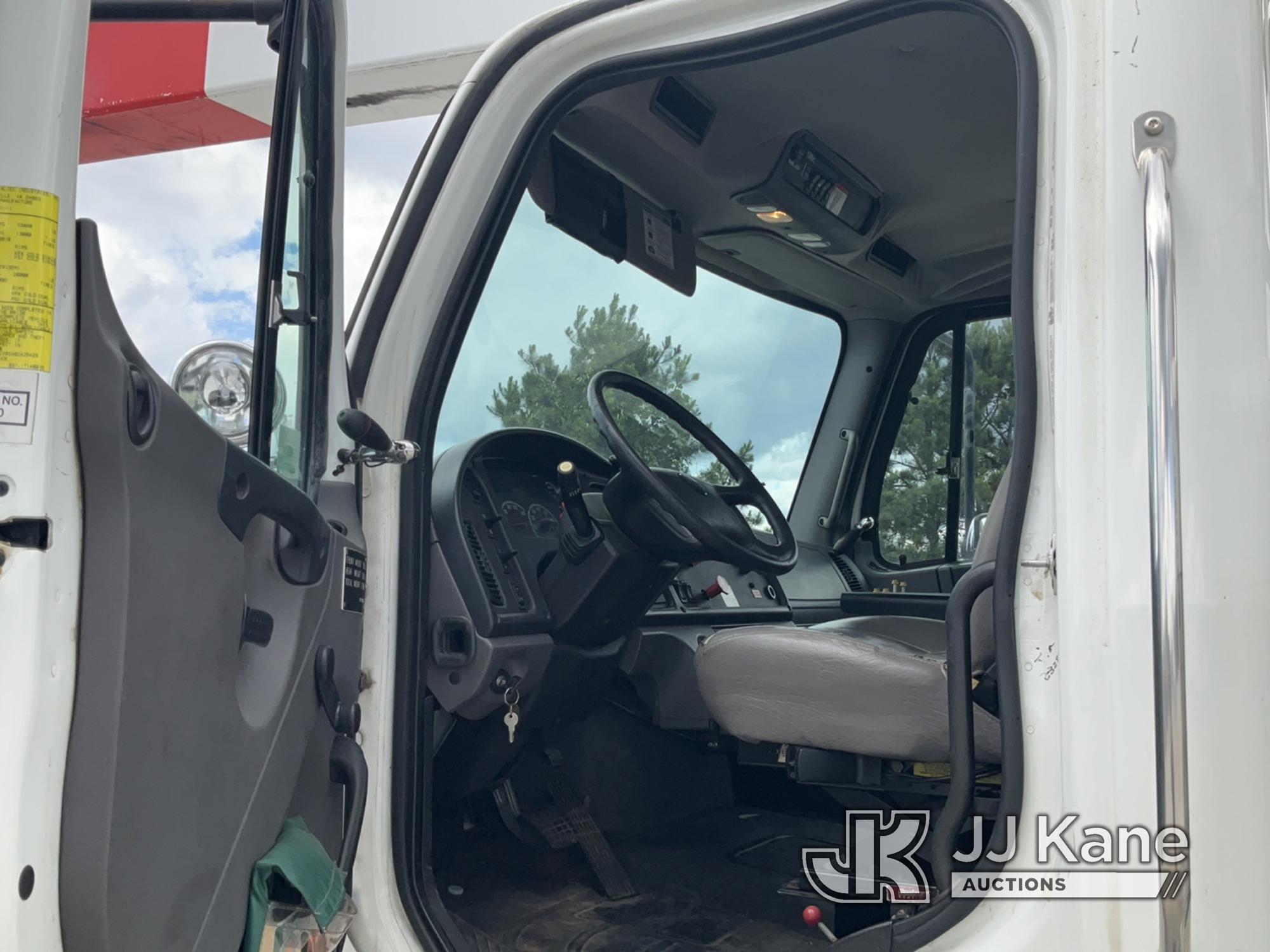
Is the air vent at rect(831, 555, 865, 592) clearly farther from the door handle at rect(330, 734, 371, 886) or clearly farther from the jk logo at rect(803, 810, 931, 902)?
the door handle at rect(330, 734, 371, 886)

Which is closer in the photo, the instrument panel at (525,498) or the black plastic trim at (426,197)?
the black plastic trim at (426,197)

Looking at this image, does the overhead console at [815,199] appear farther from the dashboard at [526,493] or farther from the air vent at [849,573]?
the air vent at [849,573]

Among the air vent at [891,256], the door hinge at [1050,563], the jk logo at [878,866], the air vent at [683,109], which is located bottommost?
the jk logo at [878,866]

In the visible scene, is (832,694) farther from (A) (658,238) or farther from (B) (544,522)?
(A) (658,238)

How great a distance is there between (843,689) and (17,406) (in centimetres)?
112

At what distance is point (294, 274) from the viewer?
4.78ft

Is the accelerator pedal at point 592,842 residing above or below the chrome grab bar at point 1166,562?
below

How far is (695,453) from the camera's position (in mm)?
2596

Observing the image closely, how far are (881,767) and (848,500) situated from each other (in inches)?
68.6

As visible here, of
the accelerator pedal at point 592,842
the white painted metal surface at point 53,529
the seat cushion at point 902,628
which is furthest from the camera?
the seat cushion at point 902,628

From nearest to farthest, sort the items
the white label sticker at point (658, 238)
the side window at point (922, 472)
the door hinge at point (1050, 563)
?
the door hinge at point (1050, 563) < the white label sticker at point (658, 238) < the side window at point (922, 472)

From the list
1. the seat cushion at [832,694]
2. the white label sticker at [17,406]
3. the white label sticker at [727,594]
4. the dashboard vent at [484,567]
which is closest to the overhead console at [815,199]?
the white label sticker at [727,594]

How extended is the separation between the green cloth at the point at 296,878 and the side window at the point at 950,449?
2288 millimetres

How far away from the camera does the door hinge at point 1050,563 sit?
109 centimetres
